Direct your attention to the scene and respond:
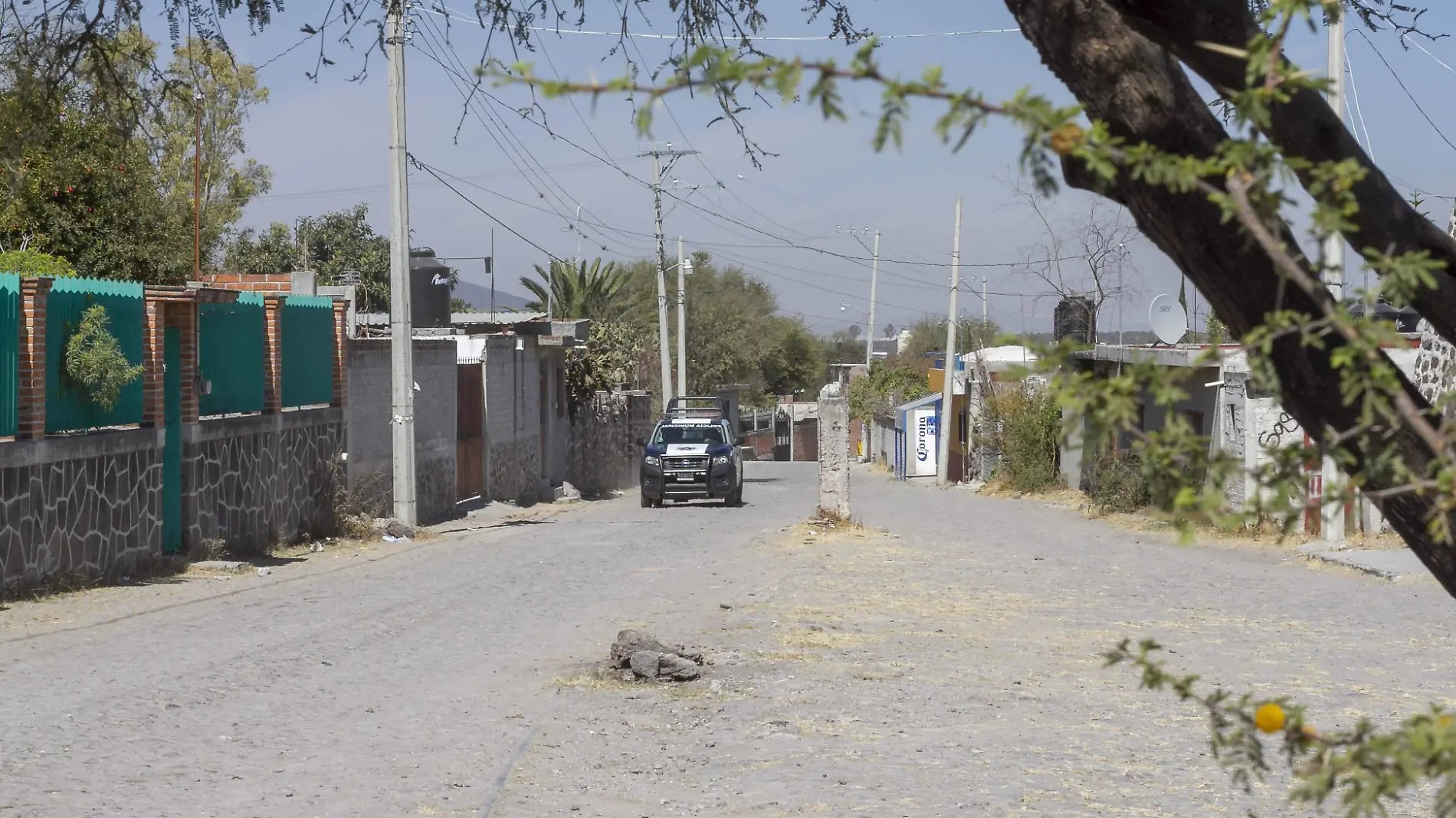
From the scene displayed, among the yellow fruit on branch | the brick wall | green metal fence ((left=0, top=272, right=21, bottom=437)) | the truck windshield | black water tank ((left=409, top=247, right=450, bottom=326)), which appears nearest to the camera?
the yellow fruit on branch

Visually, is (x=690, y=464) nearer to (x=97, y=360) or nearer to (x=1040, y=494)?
(x=1040, y=494)

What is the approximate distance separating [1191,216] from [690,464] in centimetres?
2614

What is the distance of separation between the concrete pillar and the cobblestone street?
4.04 metres

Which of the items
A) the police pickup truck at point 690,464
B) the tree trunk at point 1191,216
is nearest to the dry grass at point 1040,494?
the police pickup truck at point 690,464

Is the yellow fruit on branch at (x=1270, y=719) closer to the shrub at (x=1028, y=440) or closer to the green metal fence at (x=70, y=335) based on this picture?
the green metal fence at (x=70, y=335)

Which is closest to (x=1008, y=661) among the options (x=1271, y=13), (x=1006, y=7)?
(x=1006, y=7)

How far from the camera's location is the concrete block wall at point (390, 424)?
22.5 meters

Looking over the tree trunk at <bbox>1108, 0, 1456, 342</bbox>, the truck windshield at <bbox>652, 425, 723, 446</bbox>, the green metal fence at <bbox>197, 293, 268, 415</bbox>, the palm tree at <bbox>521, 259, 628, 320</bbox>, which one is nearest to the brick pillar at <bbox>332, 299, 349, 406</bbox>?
the green metal fence at <bbox>197, 293, 268, 415</bbox>

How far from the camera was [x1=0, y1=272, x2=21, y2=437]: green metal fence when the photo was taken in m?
13.1

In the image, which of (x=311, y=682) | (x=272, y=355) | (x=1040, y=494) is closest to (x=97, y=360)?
(x=272, y=355)

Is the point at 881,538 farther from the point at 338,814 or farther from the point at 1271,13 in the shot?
the point at 1271,13

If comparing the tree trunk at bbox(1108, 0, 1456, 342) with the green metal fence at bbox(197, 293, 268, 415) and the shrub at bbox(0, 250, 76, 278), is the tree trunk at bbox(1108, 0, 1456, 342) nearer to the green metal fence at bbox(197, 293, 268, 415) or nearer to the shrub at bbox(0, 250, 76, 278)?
the green metal fence at bbox(197, 293, 268, 415)

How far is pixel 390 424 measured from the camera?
2402 centimetres

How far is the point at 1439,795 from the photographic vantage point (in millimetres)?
2211
